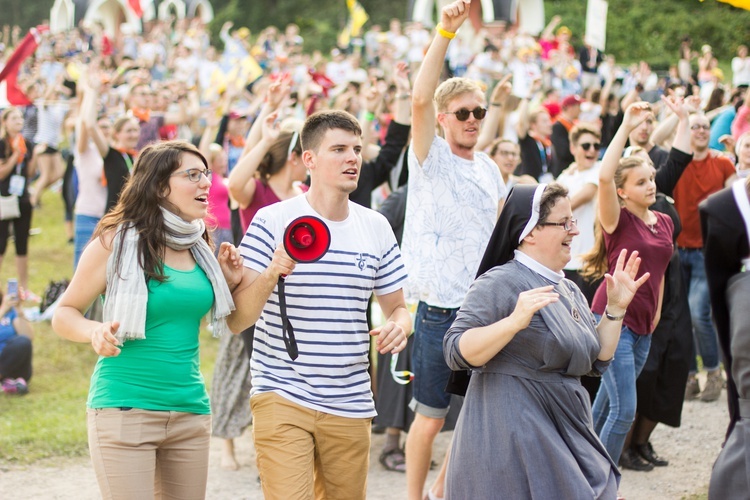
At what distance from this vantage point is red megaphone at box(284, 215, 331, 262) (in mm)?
3734

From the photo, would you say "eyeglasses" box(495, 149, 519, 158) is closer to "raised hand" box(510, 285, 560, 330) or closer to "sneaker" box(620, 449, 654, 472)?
"sneaker" box(620, 449, 654, 472)

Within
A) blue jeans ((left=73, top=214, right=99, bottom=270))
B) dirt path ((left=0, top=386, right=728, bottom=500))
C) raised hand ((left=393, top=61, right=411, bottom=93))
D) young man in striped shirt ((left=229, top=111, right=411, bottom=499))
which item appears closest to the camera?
young man in striped shirt ((left=229, top=111, right=411, bottom=499))

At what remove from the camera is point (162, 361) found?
3846 millimetres

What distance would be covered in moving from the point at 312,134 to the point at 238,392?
2835 mm

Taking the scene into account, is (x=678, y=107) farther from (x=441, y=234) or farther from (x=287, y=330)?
(x=287, y=330)

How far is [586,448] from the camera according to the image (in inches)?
151

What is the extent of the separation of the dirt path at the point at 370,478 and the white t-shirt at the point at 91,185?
3.43 metres

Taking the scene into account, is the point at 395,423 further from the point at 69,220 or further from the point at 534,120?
the point at 69,220

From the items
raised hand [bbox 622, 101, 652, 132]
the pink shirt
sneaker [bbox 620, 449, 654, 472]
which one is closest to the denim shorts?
raised hand [bbox 622, 101, 652, 132]

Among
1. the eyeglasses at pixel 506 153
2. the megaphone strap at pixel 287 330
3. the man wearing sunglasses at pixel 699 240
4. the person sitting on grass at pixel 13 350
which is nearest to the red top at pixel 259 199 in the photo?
the megaphone strap at pixel 287 330

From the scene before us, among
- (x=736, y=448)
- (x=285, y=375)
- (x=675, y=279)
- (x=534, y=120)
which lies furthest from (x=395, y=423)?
(x=534, y=120)

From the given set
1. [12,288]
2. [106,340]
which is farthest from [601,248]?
[12,288]

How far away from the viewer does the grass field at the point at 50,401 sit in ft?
22.7

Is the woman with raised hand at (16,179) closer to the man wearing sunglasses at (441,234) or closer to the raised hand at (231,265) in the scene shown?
the man wearing sunglasses at (441,234)
